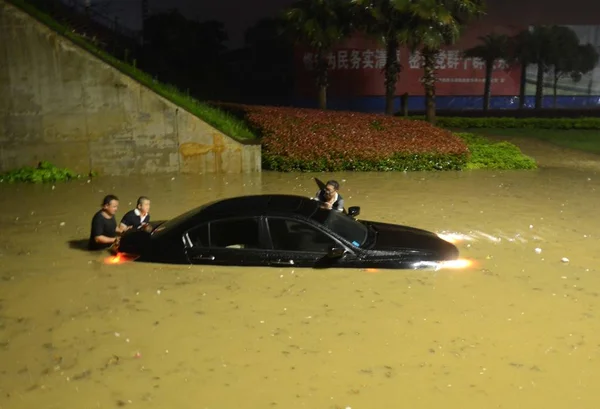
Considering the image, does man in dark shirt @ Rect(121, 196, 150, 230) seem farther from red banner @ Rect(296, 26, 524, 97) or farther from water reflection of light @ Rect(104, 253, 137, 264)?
red banner @ Rect(296, 26, 524, 97)

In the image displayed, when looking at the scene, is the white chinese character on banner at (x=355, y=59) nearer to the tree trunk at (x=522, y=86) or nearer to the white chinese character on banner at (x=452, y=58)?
the white chinese character on banner at (x=452, y=58)

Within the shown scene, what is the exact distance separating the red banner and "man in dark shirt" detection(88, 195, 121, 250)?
2979 cm

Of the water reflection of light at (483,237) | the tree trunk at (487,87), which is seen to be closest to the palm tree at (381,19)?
the water reflection of light at (483,237)

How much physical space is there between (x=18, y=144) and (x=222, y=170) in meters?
5.42

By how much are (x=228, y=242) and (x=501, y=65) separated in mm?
36464

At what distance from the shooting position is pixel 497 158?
731 inches

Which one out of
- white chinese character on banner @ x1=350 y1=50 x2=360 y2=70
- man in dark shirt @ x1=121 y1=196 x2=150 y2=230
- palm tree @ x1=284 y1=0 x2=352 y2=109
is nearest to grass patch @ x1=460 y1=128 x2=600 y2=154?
palm tree @ x1=284 y1=0 x2=352 y2=109

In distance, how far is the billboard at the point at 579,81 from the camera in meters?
41.6

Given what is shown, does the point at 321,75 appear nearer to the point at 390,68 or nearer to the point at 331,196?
the point at 390,68

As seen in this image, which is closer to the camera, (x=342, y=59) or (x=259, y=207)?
(x=259, y=207)

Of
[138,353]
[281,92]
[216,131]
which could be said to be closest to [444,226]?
[138,353]

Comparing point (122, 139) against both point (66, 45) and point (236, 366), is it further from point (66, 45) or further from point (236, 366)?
point (236, 366)

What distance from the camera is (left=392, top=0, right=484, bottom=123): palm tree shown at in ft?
71.9

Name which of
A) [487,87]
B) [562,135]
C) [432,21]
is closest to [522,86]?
[487,87]
